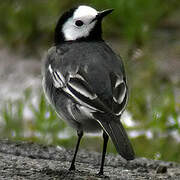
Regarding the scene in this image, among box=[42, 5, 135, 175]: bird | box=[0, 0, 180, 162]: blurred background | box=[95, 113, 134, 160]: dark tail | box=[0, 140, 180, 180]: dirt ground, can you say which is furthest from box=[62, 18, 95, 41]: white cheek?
box=[0, 0, 180, 162]: blurred background

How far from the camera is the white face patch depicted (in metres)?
6.05

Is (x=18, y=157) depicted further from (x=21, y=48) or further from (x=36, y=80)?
(x=21, y=48)

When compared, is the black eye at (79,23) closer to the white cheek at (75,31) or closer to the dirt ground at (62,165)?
the white cheek at (75,31)

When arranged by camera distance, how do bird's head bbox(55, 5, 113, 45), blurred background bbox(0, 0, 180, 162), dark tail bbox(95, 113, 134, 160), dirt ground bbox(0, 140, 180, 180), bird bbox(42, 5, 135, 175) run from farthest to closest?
blurred background bbox(0, 0, 180, 162), bird's head bbox(55, 5, 113, 45), dirt ground bbox(0, 140, 180, 180), bird bbox(42, 5, 135, 175), dark tail bbox(95, 113, 134, 160)

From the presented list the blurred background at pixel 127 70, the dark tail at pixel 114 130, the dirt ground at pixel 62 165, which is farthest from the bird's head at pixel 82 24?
the blurred background at pixel 127 70

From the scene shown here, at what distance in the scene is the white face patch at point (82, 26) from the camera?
6.05m

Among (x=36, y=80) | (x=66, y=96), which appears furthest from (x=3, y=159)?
(x=36, y=80)

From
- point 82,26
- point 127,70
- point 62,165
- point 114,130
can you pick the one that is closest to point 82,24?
A: point 82,26

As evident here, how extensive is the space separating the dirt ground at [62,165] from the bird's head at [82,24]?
3.26ft

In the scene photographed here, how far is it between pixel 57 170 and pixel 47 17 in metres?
4.93

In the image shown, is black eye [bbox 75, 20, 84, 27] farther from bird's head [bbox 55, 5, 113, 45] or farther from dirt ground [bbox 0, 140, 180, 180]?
dirt ground [bbox 0, 140, 180, 180]

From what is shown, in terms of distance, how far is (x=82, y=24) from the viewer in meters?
6.12

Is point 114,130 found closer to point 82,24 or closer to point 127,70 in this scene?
point 82,24

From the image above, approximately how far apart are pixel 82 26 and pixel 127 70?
114 inches
